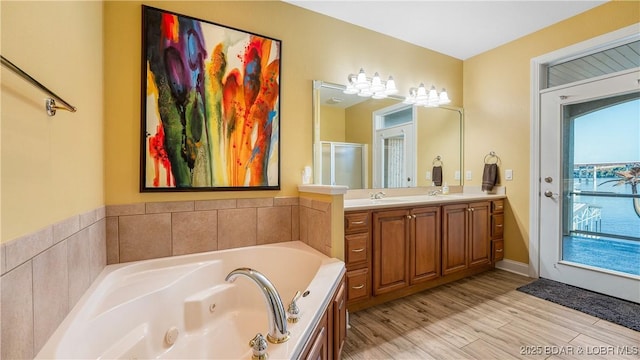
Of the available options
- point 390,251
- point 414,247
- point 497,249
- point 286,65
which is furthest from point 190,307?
point 497,249

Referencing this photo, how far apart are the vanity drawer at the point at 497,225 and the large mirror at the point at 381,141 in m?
0.60

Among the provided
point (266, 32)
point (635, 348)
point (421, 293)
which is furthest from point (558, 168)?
point (266, 32)

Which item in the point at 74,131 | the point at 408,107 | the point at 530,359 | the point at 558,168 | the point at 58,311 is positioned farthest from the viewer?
the point at 408,107

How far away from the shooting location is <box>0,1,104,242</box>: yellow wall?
0.76 metres

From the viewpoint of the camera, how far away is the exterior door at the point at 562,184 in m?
2.37

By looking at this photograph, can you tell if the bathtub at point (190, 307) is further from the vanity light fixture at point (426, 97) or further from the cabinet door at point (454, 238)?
the vanity light fixture at point (426, 97)

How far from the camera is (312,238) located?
6.72ft

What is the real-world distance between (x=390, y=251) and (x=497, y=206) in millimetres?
1662

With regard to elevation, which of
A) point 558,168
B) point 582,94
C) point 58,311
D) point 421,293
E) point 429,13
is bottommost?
point 421,293

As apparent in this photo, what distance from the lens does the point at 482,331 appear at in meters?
1.84

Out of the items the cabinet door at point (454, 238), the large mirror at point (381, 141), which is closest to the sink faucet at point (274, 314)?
the large mirror at point (381, 141)

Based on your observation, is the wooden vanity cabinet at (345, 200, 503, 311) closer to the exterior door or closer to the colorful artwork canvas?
the exterior door

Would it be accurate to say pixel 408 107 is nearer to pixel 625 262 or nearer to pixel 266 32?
pixel 266 32

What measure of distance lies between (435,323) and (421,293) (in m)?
0.52
